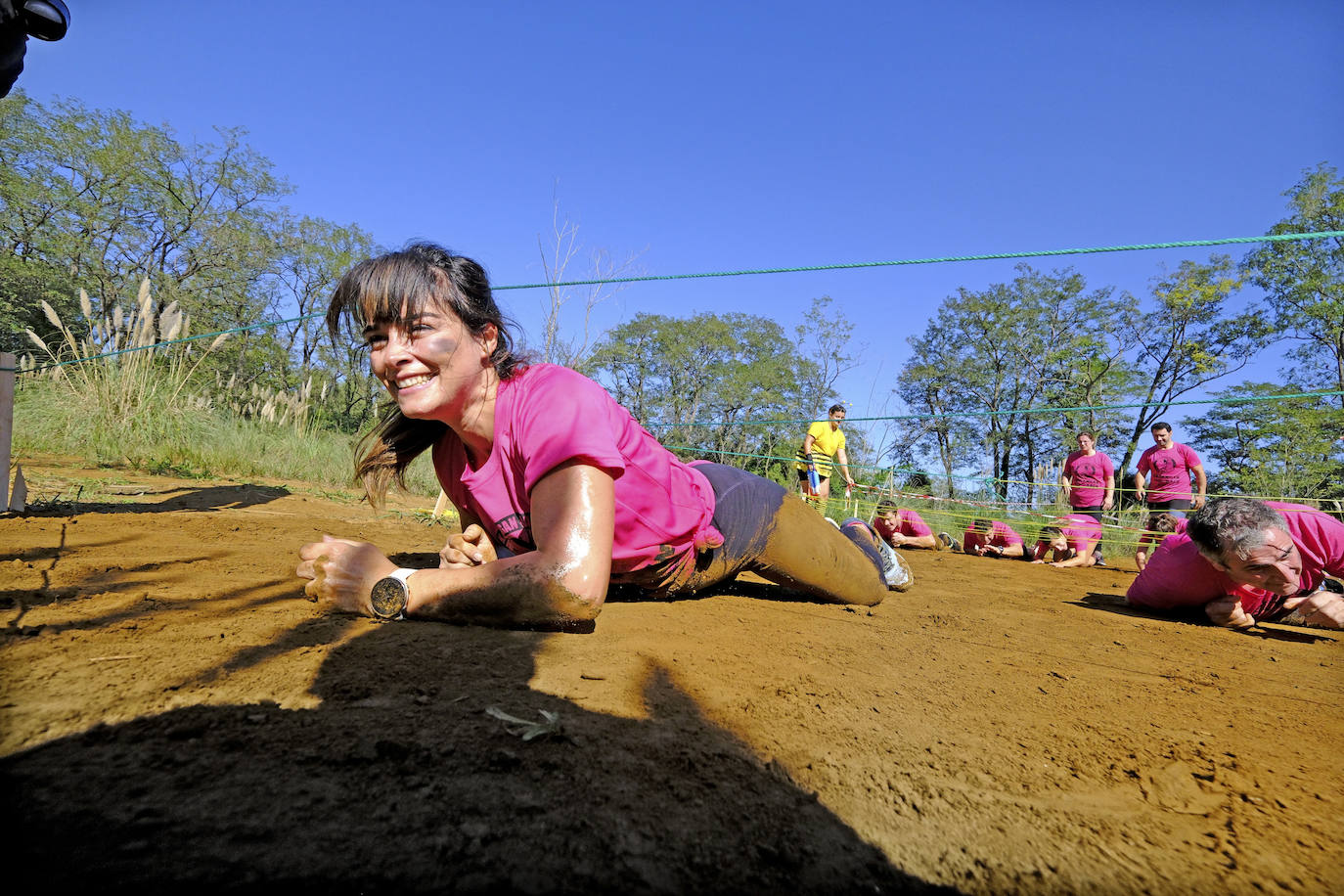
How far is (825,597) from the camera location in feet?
9.30

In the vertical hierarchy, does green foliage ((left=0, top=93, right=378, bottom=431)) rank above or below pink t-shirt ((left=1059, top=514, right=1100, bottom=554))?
above

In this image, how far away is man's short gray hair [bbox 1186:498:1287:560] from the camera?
2627 mm

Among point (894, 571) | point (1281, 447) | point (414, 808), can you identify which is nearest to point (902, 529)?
point (894, 571)

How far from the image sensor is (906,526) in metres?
7.59

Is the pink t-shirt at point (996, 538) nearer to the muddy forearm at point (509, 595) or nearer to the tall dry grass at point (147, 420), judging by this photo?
the tall dry grass at point (147, 420)

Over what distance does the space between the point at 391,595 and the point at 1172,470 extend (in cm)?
800

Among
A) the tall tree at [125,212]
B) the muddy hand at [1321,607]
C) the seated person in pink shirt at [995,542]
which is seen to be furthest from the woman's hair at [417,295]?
the tall tree at [125,212]

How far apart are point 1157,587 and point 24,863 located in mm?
4257

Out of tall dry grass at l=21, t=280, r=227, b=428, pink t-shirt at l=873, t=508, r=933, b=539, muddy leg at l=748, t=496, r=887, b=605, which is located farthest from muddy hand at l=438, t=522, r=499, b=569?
pink t-shirt at l=873, t=508, r=933, b=539

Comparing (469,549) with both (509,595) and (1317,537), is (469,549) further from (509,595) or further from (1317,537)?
(1317,537)

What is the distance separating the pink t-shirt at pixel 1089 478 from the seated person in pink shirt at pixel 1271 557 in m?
4.36

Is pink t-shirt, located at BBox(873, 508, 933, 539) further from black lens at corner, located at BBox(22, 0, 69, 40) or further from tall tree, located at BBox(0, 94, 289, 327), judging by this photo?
tall tree, located at BBox(0, 94, 289, 327)

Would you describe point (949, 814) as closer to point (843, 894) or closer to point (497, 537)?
point (843, 894)

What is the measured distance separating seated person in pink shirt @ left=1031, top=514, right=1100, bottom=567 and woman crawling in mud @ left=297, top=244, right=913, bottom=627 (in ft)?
17.4
